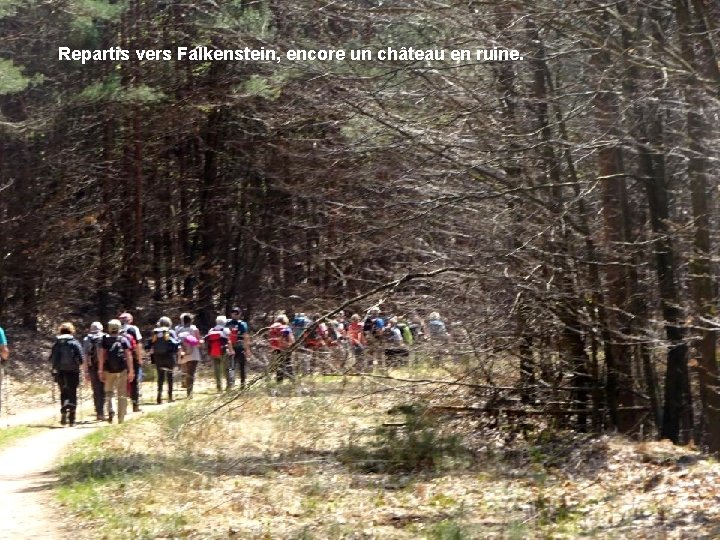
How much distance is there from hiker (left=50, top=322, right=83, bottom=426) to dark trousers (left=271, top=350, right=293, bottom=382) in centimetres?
480

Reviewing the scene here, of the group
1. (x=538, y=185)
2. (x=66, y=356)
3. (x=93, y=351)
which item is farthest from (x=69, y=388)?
(x=538, y=185)

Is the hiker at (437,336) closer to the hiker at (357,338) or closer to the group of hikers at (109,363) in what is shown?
the hiker at (357,338)

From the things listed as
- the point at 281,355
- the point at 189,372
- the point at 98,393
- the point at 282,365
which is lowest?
the point at 98,393

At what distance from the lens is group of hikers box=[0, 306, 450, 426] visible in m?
14.6

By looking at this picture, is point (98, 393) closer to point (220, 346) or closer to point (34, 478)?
point (220, 346)

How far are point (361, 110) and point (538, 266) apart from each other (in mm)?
2942

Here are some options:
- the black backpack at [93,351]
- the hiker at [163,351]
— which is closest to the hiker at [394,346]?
the black backpack at [93,351]

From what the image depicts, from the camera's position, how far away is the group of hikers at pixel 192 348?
14625mm

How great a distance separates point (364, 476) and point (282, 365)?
5.31ft

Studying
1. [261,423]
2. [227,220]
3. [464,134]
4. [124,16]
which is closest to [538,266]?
[464,134]

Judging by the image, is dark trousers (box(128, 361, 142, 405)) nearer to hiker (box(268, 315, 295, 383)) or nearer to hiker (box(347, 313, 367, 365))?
hiker (box(268, 315, 295, 383))

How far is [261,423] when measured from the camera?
56.0ft

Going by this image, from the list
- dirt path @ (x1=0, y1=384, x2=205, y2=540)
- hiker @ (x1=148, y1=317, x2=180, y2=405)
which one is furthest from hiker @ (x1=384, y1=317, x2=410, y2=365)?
hiker @ (x1=148, y1=317, x2=180, y2=405)

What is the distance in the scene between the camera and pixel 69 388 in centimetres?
1794
